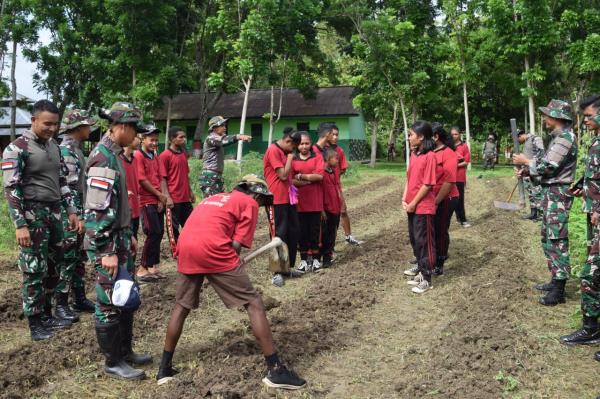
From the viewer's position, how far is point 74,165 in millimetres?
5867

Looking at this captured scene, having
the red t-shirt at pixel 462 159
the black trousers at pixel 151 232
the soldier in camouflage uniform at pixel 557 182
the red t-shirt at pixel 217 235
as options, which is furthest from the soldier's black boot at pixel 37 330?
the red t-shirt at pixel 462 159

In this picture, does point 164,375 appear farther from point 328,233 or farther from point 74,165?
point 328,233

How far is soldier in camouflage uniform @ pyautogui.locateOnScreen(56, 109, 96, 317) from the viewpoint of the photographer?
218 inches

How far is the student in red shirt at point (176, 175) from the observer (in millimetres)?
7445

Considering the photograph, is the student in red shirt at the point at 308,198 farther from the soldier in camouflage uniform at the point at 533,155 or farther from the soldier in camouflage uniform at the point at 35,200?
the soldier in camouflage uniform at the point at 533,155

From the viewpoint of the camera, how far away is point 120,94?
2186 centimetres

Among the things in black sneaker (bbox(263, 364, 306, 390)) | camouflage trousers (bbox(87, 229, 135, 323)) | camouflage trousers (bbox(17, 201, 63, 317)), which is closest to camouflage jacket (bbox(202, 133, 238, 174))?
camouflage trousers (bbox(17, 201, 63, 317))

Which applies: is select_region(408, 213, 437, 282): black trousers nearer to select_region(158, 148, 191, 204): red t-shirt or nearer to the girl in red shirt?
A: the girl in red shirt

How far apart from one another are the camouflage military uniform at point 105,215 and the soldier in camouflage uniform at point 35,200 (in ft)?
3.76

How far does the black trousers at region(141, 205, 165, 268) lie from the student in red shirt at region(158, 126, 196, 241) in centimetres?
34

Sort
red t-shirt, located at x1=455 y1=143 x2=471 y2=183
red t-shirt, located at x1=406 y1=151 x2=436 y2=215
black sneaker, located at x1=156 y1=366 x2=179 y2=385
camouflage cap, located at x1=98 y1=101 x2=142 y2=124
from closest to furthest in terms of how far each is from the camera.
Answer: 1. black sneaker, located at x1=156 y1=366 x2=179 y2=385
2. camouflage cap, located at x1=98 y1=101 x2=142 y2=124
3. red t-shirt, located at x1=406 y1=151 x2=436 y2=215
4. red t-shirt, located at x1=455 y1=143 x2=471 y2=183

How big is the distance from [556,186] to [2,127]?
36132mm

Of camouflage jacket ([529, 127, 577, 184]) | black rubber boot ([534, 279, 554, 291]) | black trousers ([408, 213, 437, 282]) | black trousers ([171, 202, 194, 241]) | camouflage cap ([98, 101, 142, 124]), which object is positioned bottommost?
black rubber boot ([534, 279, 554, 291])

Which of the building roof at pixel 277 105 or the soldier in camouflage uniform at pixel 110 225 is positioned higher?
the building roof at pixel 277 105
